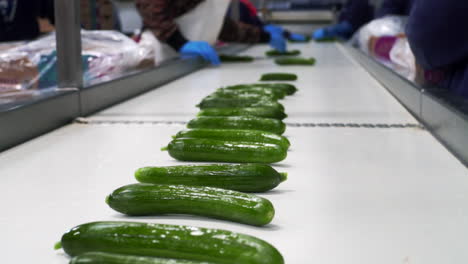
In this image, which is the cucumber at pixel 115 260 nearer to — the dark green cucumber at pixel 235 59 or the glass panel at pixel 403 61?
the glass panel at pixel 403 61

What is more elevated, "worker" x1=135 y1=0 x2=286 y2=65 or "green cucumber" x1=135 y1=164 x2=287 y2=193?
"worker" x1=135 y1=0 x2=286 y2=65

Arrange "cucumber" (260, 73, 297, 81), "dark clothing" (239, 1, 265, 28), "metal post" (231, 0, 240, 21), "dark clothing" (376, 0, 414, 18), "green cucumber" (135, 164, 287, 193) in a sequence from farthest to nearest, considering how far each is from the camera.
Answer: "dark clothing" (239, 1, 265, 28)
"metal post" (231, 0, 240, 21)
"dark clothing" (376, 0, 414, 18)
"cucumber" (260, 73, 297, 81)
"green cucumber" (135, 164, 287, 193)

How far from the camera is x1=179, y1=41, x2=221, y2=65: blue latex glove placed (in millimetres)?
5125

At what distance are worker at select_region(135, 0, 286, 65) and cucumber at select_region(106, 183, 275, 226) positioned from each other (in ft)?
13.1

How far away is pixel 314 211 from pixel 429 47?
130 centimetres

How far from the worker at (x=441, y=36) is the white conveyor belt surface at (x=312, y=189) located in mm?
286

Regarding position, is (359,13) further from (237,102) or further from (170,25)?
(237,102)

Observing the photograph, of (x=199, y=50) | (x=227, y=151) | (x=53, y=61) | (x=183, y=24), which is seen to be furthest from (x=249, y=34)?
(x=227, y=151)

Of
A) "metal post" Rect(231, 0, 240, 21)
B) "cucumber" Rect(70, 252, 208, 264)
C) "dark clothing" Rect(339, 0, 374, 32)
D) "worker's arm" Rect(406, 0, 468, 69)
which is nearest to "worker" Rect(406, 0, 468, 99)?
"worker's arm" Rect(406, 0, 468, 69)

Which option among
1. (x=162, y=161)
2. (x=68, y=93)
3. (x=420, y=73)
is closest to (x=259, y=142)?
(x=162, y=161)

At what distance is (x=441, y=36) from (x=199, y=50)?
10.4 feet

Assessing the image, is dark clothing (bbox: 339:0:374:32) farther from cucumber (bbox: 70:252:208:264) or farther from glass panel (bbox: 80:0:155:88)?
cucumber (bbox: 70:252:208:264)

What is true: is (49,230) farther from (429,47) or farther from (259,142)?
(429,47)

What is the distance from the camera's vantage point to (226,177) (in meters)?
1.36
